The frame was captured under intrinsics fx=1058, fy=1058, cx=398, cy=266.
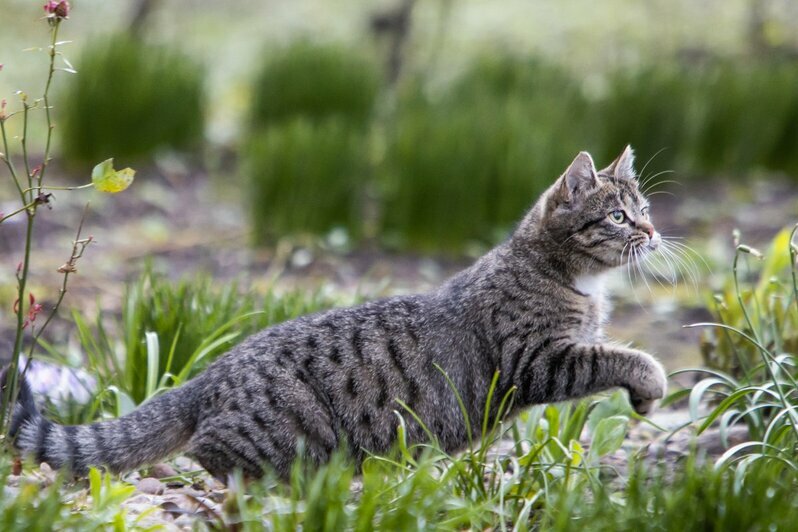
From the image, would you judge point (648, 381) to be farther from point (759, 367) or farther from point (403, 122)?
point (403, 122)

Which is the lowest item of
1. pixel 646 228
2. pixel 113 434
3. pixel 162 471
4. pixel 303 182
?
pixel 162 471

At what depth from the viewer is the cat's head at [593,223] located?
3156 mm

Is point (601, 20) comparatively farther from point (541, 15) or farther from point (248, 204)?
point (248, 204)

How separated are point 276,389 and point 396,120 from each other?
429 centimetres

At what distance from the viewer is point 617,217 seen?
3180 millimetres

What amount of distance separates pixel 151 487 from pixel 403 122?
13.0 ft

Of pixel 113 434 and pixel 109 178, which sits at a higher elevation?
pixel 109 178

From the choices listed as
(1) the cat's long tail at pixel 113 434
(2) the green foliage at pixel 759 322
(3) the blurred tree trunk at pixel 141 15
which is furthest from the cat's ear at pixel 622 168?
(3) the blurred tree trunk at pixel 141 15

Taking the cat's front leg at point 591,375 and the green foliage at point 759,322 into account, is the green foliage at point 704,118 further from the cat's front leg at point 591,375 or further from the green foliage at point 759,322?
the cat's front leg at point 591,375

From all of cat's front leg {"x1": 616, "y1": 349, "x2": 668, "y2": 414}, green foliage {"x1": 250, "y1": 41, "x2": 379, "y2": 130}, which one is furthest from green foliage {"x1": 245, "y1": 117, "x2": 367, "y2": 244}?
A: cat's front leg {"x1": 616, "y1": 349, "x2": 668, "y2": 414}

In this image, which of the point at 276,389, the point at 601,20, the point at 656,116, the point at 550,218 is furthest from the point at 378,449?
the point at 601,20

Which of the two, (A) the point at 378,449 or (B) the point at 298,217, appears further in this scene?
(B) the point at 298,217

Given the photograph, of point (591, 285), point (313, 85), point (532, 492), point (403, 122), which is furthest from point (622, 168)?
point (313, 85)

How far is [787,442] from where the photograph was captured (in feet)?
9.30
